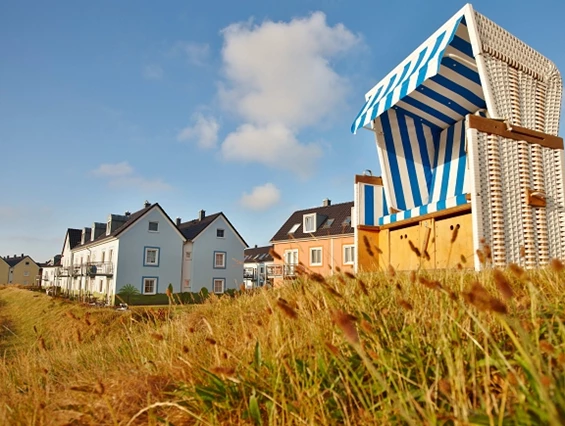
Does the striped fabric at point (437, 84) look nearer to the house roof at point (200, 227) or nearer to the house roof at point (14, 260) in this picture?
the house roof at point (200, 227)

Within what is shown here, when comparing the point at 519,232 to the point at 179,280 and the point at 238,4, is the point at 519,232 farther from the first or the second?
the point at 179,280

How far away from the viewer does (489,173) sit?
4.11 meters

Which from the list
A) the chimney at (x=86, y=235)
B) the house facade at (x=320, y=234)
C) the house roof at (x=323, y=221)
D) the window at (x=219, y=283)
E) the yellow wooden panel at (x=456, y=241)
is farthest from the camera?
the chimney at (x=86, y=235)

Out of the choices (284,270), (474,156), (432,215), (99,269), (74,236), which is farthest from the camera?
(74,236)

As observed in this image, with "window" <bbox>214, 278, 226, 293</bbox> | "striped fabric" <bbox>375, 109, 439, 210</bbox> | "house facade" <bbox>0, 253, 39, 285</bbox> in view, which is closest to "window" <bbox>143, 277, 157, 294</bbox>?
"window" <bbox>214, 278, 226, 293</bbox>

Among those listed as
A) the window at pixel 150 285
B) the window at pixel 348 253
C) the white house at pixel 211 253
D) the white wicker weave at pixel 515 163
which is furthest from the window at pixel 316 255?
the white wicker weave at pixel 515 163

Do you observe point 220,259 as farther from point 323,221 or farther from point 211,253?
point 323,221

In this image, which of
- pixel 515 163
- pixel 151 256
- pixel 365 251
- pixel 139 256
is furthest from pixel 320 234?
pixel 515 163

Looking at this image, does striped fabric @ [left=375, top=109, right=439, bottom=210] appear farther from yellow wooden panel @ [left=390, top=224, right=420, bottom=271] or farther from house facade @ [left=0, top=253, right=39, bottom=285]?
house facade @ [left=0, top=253, right=39, bottom=285]

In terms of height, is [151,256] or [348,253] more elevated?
[348,253]

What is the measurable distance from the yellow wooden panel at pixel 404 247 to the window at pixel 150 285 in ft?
89.2

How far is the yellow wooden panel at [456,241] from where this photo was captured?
4.25 metres

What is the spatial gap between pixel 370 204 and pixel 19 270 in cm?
8796

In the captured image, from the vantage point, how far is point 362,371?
1.54 m
